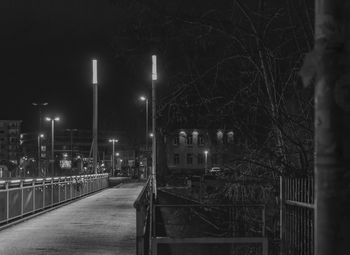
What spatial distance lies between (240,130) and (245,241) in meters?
2.72

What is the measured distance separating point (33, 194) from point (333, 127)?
18.8 m

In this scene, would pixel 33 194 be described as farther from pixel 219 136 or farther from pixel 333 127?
pixel 333 127

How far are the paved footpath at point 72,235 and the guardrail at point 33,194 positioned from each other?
0.41 m

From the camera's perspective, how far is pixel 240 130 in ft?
35.1

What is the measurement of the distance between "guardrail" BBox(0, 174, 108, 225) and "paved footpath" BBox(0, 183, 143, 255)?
412 millimetres

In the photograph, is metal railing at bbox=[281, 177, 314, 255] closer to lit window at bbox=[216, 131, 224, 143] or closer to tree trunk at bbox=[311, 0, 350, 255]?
tree trunk at bbox=[311, 0, 350, 255]

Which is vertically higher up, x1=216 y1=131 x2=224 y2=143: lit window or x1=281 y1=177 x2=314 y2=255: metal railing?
x1=216 y1=131 x2=224 y2=143: lit window

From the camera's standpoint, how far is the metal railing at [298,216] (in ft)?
22.8

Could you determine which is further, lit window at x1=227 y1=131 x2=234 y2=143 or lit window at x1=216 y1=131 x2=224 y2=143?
lit window at x1=216 y1=131 x2=224 y2=143

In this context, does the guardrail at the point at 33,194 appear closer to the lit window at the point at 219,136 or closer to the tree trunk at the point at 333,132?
the lit window at the point at 219,136

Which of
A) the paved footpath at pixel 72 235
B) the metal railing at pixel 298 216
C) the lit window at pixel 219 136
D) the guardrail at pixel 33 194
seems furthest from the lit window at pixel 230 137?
the guardrail at pixel 33 194

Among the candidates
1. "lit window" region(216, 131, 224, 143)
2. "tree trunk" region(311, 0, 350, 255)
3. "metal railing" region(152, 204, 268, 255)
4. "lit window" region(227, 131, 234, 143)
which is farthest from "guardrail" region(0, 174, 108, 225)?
"tree trunk" region(311, 0, 350, 255)

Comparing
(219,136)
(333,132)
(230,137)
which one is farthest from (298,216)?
(219,136)

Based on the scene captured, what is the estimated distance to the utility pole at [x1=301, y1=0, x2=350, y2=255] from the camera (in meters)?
3.26
